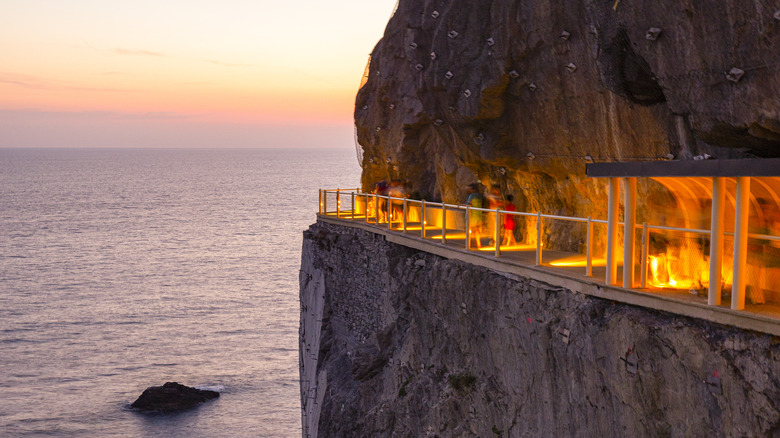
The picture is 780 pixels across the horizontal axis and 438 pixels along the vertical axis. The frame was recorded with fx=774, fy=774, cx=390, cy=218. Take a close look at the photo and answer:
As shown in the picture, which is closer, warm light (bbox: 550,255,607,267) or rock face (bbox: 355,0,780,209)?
rock face (bbox: 355,0,780,209)

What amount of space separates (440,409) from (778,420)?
8.87 meters

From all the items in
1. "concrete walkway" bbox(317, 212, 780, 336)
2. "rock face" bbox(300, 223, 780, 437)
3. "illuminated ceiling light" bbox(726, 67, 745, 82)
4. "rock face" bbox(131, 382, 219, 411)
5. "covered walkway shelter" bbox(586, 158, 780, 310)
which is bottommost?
"rock face" bbox(131, 382, 219, 411)

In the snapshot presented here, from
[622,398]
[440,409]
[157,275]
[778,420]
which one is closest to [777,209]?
[778,420]

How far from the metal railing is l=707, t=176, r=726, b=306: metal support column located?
129mm

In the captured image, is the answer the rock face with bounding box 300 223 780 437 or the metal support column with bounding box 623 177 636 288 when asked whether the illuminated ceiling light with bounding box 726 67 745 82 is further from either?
the rock face with bounding box 300 223 780 437

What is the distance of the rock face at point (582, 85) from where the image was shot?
10398 millimetres

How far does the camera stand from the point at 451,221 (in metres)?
20.6

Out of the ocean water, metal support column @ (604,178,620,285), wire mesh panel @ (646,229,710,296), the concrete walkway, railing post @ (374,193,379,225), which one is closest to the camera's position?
the concrete walkway

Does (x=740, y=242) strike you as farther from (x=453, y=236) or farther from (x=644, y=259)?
(x=453, y=236)

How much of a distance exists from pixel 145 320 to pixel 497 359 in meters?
44.2

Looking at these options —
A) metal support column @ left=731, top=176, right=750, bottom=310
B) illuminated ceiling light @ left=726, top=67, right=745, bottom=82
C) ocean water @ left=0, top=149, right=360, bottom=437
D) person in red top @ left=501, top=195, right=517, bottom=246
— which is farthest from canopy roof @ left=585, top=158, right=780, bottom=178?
ocean water @ left=0, top=149, right=360, bottom=437

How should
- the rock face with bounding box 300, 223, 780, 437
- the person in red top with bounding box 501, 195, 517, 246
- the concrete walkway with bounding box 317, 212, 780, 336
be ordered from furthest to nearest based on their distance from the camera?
the person in red top with bounding box 501, 195, 517, 246 < the rock face with bounding box 300, 223, 780, 437 < the concrete walkway with bounding box 317, 212, 780, 336

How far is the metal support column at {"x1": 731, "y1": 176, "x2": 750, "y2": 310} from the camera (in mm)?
8562

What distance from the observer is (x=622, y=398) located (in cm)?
1014
